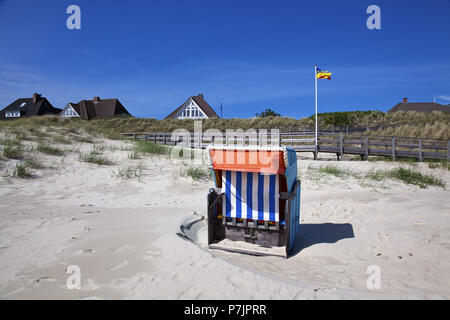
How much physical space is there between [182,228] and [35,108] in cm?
5604

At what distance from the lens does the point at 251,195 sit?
482 centimetres

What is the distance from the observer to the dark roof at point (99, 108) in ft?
151

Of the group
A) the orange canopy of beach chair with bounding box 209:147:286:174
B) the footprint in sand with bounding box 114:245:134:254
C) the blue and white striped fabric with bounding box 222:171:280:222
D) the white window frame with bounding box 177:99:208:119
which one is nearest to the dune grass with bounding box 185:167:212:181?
the blue and white striped fabric with bounding box 222:171:280:222

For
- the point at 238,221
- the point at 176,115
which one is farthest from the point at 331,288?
the point at 176,115

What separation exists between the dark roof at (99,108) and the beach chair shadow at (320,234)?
44.4 metres

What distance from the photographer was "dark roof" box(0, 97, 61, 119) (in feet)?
163

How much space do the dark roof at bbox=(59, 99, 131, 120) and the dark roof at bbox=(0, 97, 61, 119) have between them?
24.3 ft

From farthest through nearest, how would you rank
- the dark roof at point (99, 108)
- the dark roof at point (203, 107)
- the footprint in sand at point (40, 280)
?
the dark roof at point (99, 108) < the dark roof at point (203, 107) < the footprint in sand at point (40, 280)

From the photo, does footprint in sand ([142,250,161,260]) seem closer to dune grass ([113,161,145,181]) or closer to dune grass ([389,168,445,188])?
dune grass ([113,161,145,181])

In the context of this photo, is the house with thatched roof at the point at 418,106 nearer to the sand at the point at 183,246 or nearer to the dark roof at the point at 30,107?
the sand at the point at 183,246

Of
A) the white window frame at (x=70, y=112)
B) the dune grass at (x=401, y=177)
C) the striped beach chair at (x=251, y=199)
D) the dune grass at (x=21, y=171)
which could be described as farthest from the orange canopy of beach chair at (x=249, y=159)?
the white window frame at (x=70, y=112)

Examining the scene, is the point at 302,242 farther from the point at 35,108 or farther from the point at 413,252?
the point at 35,108

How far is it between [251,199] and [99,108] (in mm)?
49169

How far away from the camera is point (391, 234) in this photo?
17.6 feet
